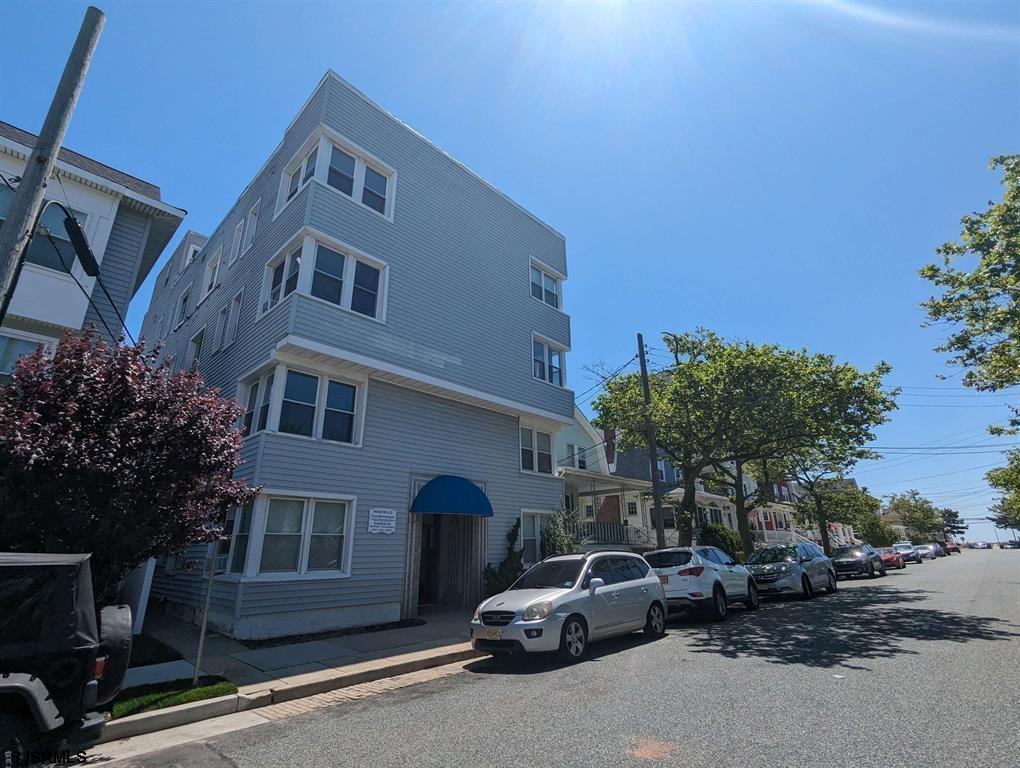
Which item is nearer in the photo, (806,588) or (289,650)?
(289,650)

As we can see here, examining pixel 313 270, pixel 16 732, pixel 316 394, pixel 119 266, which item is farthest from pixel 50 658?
pixel 119 266

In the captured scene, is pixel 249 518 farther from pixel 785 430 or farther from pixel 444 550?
pixel 785 430

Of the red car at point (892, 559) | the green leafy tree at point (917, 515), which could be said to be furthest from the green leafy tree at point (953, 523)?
the red car at point (892, 559)

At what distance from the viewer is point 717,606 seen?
12.3m

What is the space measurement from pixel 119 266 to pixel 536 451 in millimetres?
13099

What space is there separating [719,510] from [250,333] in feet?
125

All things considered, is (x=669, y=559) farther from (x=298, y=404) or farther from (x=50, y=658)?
(x=50, y=658)

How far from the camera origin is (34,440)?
20.6ft

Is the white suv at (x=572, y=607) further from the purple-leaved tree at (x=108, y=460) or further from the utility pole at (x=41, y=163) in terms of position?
the utility pole at (x=41, y=163)

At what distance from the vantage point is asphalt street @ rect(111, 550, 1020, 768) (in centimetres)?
448

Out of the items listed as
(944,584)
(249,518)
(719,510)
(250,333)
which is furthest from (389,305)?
(719,510)

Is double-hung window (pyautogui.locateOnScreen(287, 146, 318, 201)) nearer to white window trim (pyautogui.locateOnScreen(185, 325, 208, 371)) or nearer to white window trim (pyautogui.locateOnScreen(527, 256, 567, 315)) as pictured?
white window trim (pyautogui.locateOnScreen(185, 325, 208, 371))

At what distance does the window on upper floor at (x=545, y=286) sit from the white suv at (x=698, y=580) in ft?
34.0

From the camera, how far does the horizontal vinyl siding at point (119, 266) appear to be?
12.0 metres
